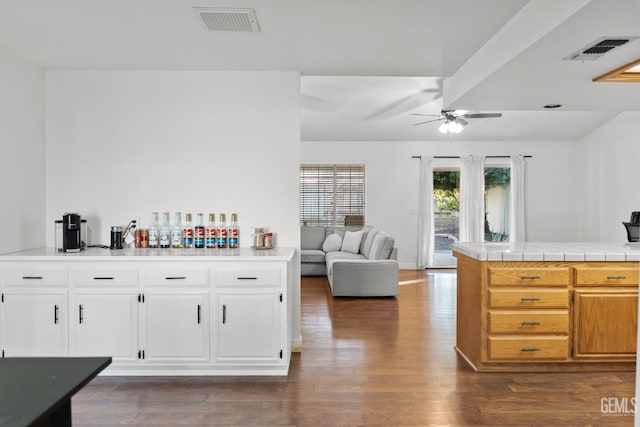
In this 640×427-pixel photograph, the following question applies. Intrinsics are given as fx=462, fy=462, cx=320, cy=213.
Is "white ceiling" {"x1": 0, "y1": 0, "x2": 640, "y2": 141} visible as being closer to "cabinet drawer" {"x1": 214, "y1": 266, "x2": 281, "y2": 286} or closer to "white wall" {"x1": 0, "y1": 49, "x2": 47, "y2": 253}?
"white wall" {"x1": 0, "y1": 49, "x2": 47, "y2": 253}

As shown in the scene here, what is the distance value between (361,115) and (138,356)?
5.33 m

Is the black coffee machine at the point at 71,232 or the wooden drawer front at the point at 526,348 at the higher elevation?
the black coffee machine at the point at 71,232

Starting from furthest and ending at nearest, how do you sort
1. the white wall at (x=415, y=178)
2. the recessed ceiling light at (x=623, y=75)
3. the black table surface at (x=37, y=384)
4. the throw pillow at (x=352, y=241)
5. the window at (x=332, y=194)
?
the window at (x=332, y=194), the white wall at (x=415, y=178), the throw pillow at (x=352, y=241), the recessed ceiling light at (x=623, y=75), the black table surface at (x=37, y=384)

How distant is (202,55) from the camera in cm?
349

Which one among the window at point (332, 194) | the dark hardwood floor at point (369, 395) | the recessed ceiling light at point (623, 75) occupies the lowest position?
the dark hardwood floor at point (369, 395)

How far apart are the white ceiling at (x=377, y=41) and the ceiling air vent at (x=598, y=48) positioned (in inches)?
2.6

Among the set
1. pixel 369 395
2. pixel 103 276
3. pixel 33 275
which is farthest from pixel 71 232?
pixel 369 395

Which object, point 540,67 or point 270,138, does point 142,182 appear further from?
point 540,67

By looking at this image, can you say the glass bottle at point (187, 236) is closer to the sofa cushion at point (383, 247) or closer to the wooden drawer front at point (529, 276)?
the wooden drawer front at point (529, 276)

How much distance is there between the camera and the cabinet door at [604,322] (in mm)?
3359

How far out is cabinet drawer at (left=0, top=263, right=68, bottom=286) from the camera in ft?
10.8

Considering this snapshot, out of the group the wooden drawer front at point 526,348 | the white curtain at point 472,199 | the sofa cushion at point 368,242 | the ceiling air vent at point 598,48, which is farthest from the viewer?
the white curtain at point 472,199

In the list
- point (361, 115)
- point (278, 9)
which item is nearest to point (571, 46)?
point (278, 9)

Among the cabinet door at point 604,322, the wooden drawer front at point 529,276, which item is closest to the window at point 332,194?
the wooden drawer front at point 529,276
